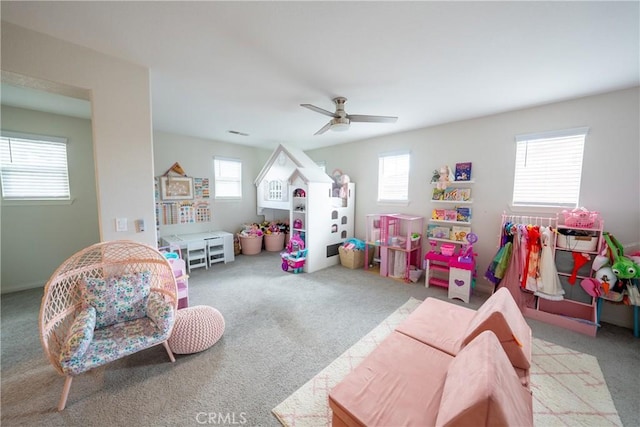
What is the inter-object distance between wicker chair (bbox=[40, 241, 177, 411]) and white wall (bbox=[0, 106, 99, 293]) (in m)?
2.22

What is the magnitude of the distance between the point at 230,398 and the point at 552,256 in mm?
3561

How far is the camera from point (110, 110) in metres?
2.01

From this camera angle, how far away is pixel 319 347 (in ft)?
7.11

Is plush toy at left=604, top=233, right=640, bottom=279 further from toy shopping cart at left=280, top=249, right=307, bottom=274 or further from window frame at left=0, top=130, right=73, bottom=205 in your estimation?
window frame at left=0, top=130, right=73, bottom=205

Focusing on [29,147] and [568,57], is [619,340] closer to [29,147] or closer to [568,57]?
[568,57]

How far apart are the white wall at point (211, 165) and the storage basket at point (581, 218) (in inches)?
225

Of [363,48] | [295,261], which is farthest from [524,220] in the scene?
[295,261]

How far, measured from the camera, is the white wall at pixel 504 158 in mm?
2451

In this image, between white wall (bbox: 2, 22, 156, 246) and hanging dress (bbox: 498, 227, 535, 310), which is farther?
hanging dress (bbox: 498, 227, 535, 310)

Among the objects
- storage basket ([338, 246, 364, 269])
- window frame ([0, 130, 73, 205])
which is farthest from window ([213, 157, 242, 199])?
storage basket ([338, 246, 364, 269])

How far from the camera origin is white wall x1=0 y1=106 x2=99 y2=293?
10.4 feet

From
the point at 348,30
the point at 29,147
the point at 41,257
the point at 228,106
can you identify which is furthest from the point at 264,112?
the point at 41,257

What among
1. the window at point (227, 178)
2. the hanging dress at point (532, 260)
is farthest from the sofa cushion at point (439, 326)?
the window at point (227, 178)

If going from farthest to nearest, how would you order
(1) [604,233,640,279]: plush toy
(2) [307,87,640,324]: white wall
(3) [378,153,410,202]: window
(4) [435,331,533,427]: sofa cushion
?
(3) [378,153,410,202]: window < (2) [307,87,640,324]: white wall < (1) [604,233,640,279]: plush toy < (4) [435,331,533,427]: sofa cushion
